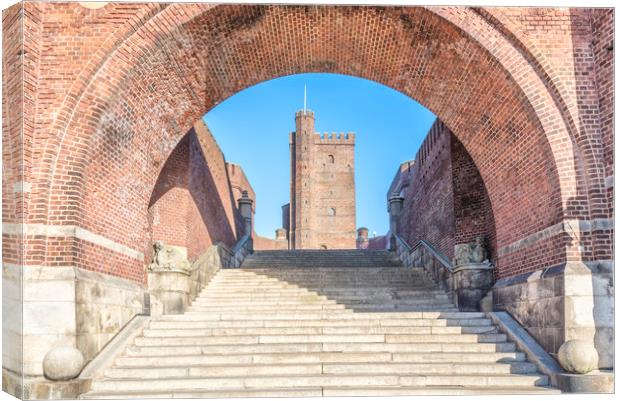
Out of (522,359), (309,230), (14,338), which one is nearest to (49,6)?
(14,338)

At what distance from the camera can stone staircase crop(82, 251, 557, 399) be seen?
6699 mm

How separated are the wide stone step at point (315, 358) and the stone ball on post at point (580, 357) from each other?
1.09m

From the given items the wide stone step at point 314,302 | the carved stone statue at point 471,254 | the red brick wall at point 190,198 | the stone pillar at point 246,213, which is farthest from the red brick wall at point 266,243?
the carved stone statue at point 471,254

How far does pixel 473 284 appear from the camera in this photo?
10.2 metres

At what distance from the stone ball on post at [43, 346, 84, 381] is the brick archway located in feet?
3.87

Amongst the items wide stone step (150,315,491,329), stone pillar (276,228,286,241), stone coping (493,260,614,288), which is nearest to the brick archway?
stone coping (493,260,614,288)

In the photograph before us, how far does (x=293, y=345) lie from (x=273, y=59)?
4.99 meters

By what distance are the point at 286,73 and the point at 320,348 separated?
5092 mm

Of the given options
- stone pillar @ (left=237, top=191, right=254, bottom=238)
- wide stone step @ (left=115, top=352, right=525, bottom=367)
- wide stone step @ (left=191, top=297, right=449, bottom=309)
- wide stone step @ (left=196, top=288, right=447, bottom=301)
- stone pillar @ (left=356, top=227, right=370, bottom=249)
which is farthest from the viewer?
stone pillar @ (left=356, top=227, right=370, bottom=249)

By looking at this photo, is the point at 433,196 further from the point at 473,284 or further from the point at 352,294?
the point at 473,284

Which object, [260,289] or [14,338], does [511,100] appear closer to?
[260,289]

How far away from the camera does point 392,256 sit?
1752 centimetres

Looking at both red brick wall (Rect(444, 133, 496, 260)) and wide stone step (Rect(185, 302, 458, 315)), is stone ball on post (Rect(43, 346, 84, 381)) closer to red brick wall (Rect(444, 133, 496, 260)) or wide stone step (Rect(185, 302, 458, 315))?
wide stone step (Rect(185, 302, 458, 315))

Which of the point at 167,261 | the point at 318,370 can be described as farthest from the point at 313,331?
the point at 167,261
